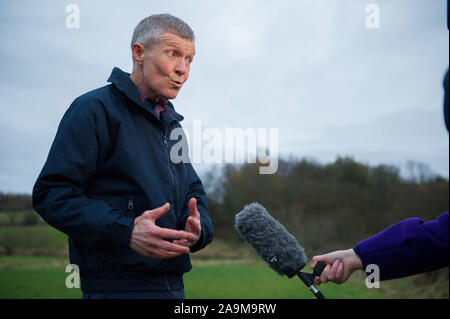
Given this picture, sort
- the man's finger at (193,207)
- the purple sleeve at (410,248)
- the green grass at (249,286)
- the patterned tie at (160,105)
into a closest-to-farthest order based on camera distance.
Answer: the purple sleeve at (410,248)
the man's finger at (193,207)
the patterned tie at (160,105)
the green grass at (249,286)

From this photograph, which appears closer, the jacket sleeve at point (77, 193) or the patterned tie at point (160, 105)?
the jacket sleeve at point (77, 193)

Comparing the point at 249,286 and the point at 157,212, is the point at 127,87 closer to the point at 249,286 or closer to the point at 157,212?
the point at 157,212

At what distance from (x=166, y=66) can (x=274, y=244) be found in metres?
1.40

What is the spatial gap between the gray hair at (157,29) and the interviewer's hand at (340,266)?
182cm

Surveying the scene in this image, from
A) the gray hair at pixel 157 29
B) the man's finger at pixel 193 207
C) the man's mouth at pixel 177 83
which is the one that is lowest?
the man's finger at pixel 193 207

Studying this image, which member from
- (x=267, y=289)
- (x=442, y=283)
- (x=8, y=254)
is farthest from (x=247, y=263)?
(x=442, y=283)

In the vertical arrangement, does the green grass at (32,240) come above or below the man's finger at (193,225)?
below

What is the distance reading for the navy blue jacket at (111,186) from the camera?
229cm

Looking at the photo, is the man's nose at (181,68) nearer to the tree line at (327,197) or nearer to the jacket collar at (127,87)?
the jacket collar at (127,87)

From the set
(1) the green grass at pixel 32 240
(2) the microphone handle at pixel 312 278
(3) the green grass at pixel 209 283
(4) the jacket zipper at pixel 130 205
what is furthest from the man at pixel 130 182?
(1) the green grass at pixel 32 240

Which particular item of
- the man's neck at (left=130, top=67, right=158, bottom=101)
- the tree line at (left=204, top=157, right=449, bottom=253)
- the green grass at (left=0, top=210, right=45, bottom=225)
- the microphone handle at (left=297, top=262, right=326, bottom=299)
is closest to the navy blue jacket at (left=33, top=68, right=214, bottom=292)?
the man's neck at (left=130, top=67, right=158, bottom=101)

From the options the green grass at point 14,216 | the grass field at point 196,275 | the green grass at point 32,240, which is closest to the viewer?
the grass field at point 196,275

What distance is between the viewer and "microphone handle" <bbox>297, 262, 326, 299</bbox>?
8.60ft

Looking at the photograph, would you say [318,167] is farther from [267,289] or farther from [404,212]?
[404,212]
